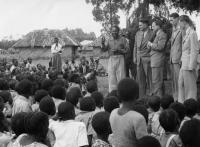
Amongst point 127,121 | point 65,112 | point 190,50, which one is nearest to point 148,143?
point 127,121

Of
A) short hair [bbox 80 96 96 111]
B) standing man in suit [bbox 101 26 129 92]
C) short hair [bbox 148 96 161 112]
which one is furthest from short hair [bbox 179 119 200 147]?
standing man in suit [bbox 101 26 129 92]

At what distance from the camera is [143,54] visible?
9.39 metres

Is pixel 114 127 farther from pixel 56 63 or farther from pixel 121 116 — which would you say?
pixel 56 63

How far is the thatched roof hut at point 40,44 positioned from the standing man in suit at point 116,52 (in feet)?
65.5

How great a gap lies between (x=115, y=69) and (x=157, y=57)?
116 cm

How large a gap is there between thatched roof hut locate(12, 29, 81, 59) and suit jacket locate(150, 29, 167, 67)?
20726 millimetres

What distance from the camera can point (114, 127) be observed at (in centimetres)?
399

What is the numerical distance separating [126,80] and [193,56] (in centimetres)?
388

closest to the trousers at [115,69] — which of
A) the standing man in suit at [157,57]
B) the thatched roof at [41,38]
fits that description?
the standing man in suit at [157,57]

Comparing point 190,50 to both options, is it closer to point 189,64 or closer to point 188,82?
point 189,64

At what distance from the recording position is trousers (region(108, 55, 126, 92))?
9.63 m

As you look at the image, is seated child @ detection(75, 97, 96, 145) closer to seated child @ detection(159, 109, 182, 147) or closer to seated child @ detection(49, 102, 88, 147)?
seated child @ detection(49, 102, 88, 147)

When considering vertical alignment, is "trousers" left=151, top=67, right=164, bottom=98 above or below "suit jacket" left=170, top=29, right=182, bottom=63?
below

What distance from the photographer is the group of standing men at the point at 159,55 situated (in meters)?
Result: 7.78
